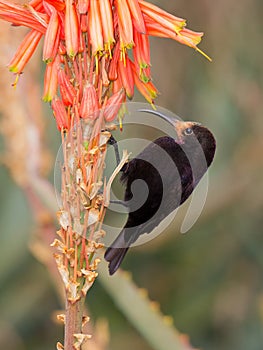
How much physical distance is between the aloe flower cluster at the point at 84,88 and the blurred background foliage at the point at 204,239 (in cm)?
165

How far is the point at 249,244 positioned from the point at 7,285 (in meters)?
0.86

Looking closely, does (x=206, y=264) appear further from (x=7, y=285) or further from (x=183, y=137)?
(x=183, y=137)

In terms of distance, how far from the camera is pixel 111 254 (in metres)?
1.29

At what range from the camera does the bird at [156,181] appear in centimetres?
133

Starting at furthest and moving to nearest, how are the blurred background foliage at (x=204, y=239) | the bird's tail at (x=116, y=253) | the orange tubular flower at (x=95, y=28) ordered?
1. the blurred background foliage at (x=204, y=239)
2. the bird's tail at (x=116, y=253)
3. the orange tubular flower at (x=95, y=28)

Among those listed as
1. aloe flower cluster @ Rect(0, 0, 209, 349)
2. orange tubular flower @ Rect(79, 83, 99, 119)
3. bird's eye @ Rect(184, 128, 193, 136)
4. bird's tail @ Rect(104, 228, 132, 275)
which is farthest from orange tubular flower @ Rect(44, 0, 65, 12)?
bird's eye @ Rect(184, 128, 193, 136)

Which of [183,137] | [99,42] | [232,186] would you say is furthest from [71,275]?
[232,186]

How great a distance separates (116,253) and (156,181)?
6.4 inches

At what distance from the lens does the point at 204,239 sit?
2953 mm

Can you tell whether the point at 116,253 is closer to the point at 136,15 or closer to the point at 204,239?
the point at 136,15

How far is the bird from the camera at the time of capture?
1.33 meters

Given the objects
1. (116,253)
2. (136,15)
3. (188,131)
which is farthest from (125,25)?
(188,131)

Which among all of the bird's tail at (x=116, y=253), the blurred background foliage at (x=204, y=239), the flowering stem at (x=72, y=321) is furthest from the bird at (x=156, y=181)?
the blurred background foliage at (x=204, y=239)

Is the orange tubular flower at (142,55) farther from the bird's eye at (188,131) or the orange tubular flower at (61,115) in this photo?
the bird's eye at (188,131)
